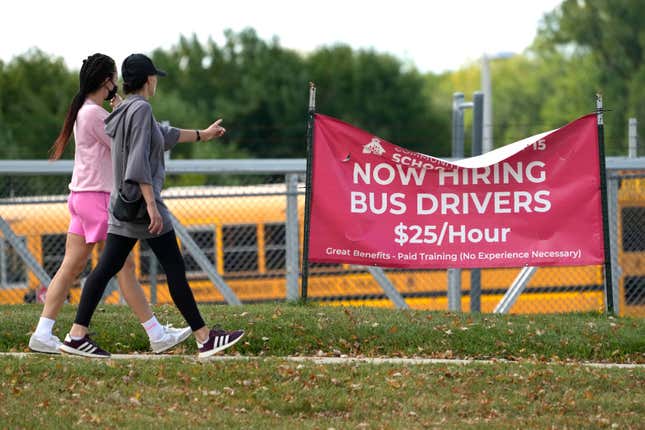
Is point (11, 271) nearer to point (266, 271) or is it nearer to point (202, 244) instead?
point (202, 244)

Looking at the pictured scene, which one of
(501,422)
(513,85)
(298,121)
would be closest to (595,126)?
(501,422)

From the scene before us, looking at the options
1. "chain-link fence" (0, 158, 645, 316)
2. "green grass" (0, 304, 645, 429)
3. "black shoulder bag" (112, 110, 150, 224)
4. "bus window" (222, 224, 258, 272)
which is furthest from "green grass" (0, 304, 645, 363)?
"bus window" (222, 224, 258, 272)

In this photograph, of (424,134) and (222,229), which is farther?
(424,134)

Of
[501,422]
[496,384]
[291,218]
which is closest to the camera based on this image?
[501,422]

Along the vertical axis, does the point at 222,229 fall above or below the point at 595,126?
below

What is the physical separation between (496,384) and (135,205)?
89.4 inches

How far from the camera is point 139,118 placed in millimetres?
6660

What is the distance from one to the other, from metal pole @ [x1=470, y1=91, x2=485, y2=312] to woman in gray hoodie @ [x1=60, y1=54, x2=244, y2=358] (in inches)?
168

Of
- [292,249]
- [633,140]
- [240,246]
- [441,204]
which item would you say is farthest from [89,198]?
[240,246]

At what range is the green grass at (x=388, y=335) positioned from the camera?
771 cm

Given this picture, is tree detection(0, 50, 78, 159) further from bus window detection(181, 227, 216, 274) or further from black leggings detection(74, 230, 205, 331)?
black leggings detection(74, 230, 205, 331)

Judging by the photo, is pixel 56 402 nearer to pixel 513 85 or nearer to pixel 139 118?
pixel 139 118

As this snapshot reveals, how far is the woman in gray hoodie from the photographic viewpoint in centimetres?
665

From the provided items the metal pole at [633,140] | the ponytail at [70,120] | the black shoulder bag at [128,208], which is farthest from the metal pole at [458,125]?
the black shoulder bag at [128,208]
